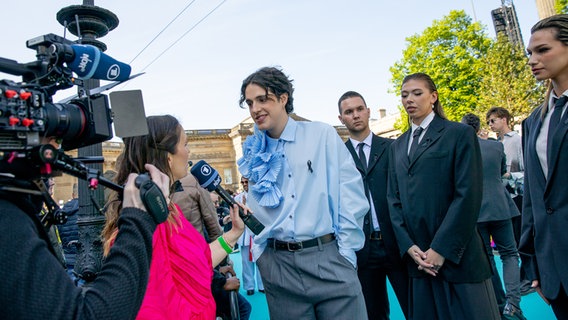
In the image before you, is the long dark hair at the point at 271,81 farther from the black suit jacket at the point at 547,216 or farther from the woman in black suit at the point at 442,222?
the black suit jacket at the point at 547,216

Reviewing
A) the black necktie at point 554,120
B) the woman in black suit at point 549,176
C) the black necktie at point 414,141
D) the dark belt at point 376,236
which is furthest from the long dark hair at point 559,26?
the dark belt at point 376,236

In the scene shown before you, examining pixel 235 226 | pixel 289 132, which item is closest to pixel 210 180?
pixel 235 226

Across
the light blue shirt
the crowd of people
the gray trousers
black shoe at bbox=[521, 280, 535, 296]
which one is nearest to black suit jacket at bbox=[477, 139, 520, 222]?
black shoe at bbox=[521, 280, 535, 296]

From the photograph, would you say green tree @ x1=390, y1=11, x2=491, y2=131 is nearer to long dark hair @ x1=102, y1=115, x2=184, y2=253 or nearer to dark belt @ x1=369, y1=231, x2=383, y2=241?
dark belt @ x1=369, y1=231, x2=383, y2=241

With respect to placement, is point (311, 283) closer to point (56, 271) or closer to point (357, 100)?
point (56, 271)

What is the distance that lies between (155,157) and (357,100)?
2.76 metres

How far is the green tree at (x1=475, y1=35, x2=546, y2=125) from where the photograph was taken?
22.8 m

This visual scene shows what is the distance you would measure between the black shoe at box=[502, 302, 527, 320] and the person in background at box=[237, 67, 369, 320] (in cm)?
289

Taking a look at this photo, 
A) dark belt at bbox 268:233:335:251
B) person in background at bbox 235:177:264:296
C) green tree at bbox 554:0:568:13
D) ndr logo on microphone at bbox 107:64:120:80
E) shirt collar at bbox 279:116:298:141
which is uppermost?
green tree at bbox 554:0:568:13

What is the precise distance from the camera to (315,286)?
8.18 feet

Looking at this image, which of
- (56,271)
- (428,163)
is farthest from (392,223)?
(56,271)

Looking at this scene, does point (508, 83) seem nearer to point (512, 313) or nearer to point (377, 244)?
point (512, 313)

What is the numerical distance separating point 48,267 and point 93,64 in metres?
0.82

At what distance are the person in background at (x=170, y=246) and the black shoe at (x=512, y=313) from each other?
3.81 m
